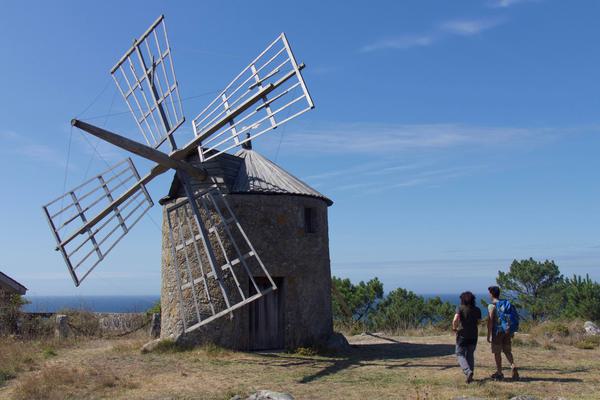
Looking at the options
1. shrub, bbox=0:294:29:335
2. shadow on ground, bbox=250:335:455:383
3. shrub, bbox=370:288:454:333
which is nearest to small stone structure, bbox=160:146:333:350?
shadow on ground, bbox=250:335:455:383

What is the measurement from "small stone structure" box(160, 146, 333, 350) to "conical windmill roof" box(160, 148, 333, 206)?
3 cm

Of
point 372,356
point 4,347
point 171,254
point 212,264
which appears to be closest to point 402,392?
point 372,356

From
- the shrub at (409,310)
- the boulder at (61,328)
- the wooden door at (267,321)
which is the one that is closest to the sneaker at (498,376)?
the wooden door at (267,321)

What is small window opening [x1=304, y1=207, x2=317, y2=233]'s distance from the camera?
1525 cm

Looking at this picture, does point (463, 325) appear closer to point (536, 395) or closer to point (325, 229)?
point (536, 395)

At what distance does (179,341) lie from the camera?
1398 centimetres

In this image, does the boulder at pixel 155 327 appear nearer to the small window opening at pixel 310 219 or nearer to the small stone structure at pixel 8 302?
the small stone structure at pixel 8 302

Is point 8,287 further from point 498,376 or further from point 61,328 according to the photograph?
point 498,376

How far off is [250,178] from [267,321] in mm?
3634

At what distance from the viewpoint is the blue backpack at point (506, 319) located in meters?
9.71

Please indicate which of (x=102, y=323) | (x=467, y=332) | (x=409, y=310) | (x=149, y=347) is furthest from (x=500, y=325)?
(x=409, y=310)

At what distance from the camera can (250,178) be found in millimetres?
14875

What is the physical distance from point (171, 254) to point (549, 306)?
59.9 ft

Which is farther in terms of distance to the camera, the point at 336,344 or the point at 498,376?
the point at 336,344
